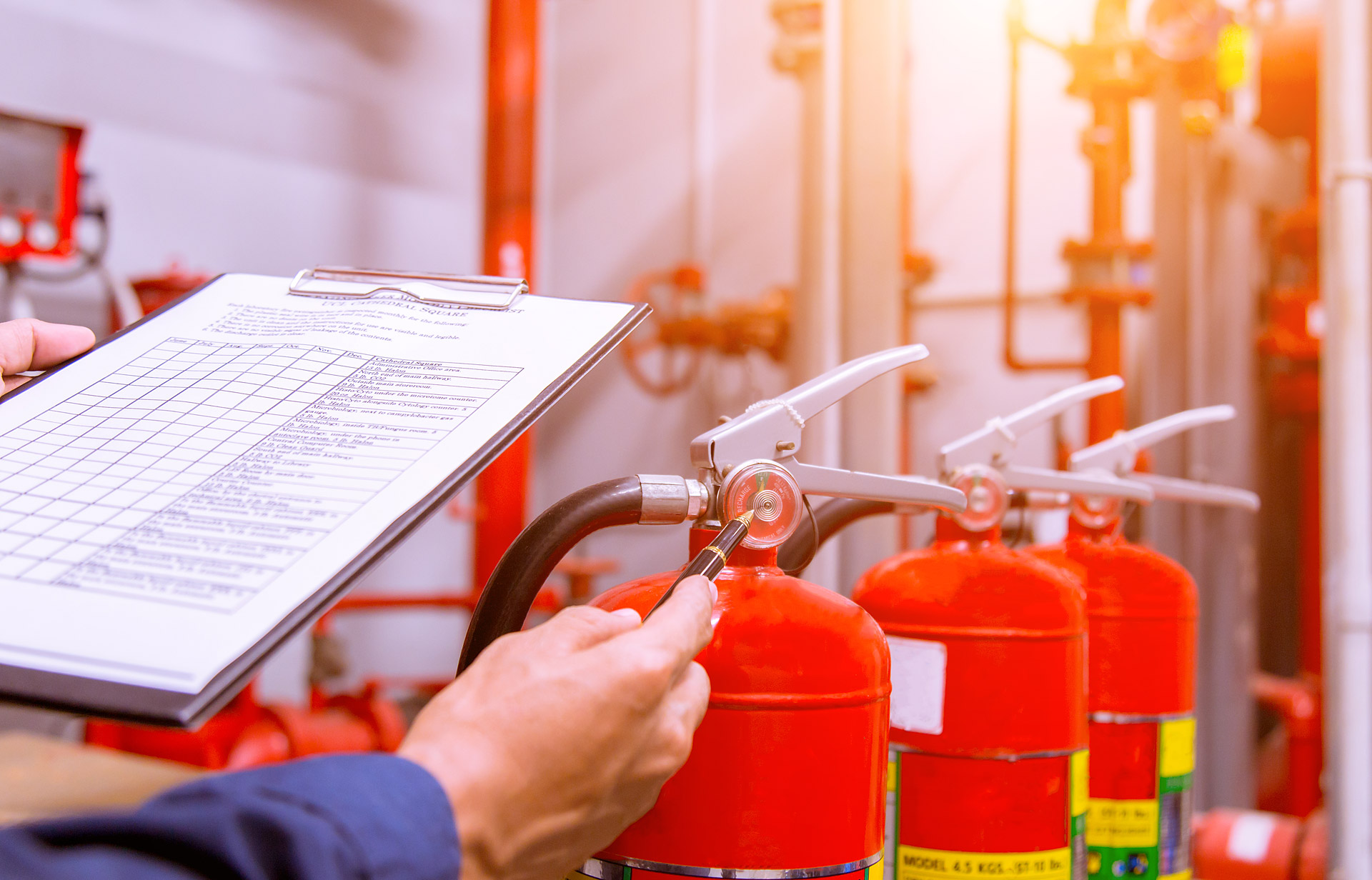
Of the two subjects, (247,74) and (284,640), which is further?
(247,74)

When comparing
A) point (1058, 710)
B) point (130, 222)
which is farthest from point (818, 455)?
point (130, 222)

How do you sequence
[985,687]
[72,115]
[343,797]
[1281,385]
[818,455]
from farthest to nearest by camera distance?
[72,115]
[1281,385]
[818,455]
[985,687]
[343,797]

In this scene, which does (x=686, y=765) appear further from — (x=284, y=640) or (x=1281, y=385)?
(x=1281, y=385)

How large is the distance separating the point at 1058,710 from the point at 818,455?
0.70m

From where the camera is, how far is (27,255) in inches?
62.6

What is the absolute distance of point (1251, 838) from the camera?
1210mm

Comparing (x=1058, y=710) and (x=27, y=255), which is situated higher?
(x=27, y=255)

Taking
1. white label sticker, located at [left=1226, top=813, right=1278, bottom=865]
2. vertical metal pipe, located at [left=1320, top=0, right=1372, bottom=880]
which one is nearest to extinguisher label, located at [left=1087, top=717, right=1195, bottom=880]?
vertical metal pipe, located at [left=1320, top=0, right=1372, bottom=880]

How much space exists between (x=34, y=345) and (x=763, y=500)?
1.23 feet

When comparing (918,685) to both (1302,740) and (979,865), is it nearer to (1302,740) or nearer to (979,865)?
(979,865)

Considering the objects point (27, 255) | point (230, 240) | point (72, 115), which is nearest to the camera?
point (27, 255)

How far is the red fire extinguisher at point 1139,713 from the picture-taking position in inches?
24.9

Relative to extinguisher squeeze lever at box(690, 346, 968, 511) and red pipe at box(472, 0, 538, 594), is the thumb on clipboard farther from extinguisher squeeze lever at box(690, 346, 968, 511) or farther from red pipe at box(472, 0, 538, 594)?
red pipe at box(472, 0, 538, 594)

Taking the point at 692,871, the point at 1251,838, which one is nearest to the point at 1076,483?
the point at 692,871
